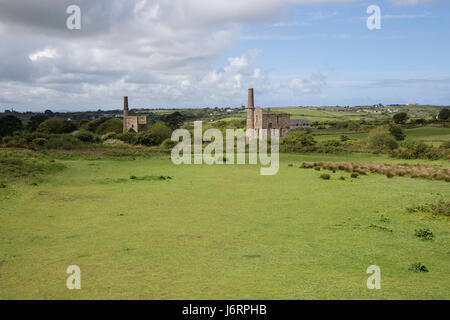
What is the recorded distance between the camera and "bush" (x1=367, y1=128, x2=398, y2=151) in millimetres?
44116

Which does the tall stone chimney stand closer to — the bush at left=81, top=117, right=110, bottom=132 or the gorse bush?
the gorse bush

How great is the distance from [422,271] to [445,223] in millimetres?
4832

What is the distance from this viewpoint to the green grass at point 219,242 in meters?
6.80

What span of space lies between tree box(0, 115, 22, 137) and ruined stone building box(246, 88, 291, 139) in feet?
130

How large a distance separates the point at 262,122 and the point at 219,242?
47.2 metres

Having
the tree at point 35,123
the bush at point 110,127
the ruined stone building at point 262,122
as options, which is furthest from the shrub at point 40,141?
the ruined stone building at point 262,122

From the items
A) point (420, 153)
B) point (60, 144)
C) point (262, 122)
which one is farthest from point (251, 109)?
point (420, 153)

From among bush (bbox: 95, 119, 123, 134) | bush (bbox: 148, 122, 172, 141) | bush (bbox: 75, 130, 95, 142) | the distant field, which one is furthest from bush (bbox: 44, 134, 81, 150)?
the distant field

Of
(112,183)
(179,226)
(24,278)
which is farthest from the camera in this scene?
(112,183)

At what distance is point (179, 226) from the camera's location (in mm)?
11312

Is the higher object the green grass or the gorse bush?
the gorse bush
